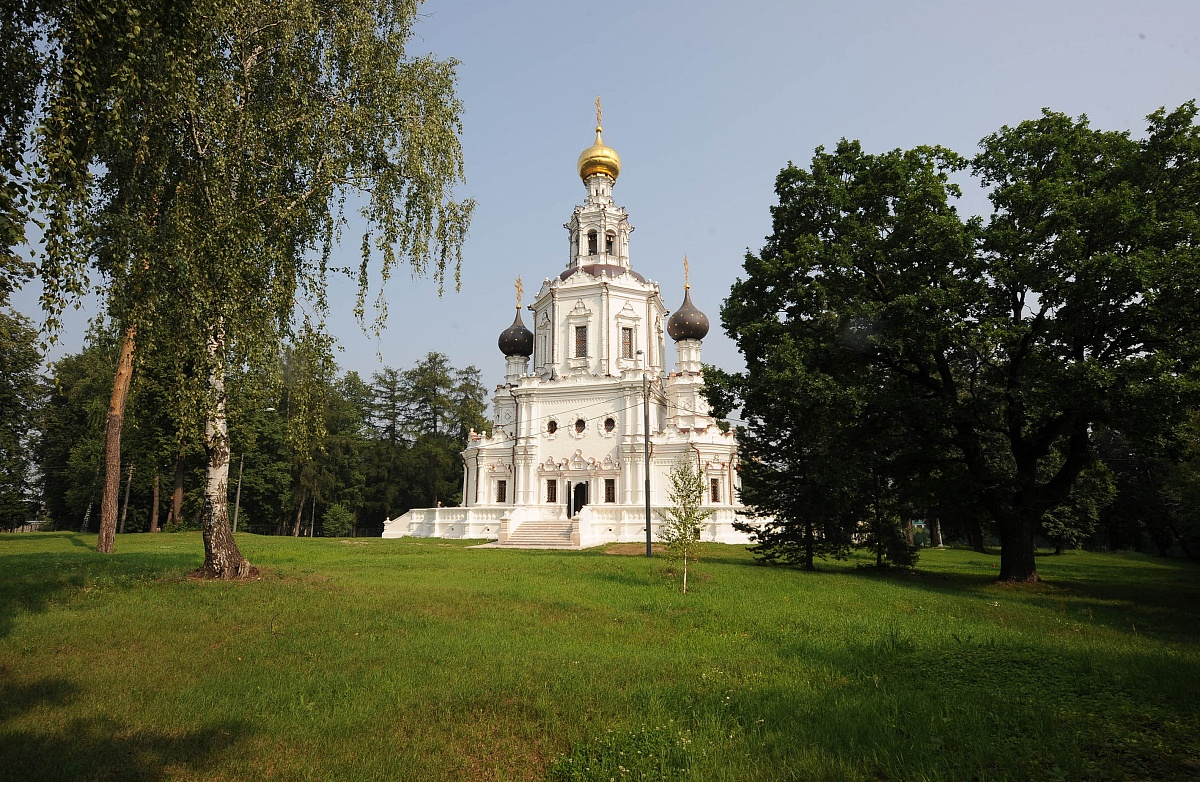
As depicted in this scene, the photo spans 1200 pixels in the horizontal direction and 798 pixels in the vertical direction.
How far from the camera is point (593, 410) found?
4447cm

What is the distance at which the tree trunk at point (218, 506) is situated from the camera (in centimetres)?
1297

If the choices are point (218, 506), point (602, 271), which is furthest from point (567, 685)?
point (602, 271)

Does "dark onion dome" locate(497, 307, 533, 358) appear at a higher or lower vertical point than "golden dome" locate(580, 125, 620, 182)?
lower

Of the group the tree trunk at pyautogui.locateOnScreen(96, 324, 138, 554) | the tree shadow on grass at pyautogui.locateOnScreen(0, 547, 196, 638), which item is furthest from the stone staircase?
the tree shadow on grass at pyautogui.locateOnScreen(0, 547, 196, 638)

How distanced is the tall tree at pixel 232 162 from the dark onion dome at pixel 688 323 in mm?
36088

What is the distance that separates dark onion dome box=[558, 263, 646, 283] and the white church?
112 mm

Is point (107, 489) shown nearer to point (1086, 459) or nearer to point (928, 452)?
point (928, 452)

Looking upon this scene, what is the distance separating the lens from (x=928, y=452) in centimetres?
1822

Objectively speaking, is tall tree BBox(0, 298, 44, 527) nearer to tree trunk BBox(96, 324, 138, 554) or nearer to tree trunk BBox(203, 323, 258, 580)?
tree trunk BBox(96, 324, 138, 554)

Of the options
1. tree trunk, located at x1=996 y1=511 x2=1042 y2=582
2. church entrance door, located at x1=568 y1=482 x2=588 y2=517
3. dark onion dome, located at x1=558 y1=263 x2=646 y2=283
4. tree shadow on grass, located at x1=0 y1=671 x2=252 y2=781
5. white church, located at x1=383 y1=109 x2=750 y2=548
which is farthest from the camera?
dark onion dome, located at x1=558 y1=263 x2=646 y2=283

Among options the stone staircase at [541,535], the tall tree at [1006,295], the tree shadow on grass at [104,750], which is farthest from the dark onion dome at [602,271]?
the tree shadow on grass at [104,750]

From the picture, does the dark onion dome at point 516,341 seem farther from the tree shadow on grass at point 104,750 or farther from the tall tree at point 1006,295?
the tree shadow on grass at point 104,750

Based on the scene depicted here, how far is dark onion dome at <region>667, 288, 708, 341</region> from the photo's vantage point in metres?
50.0
